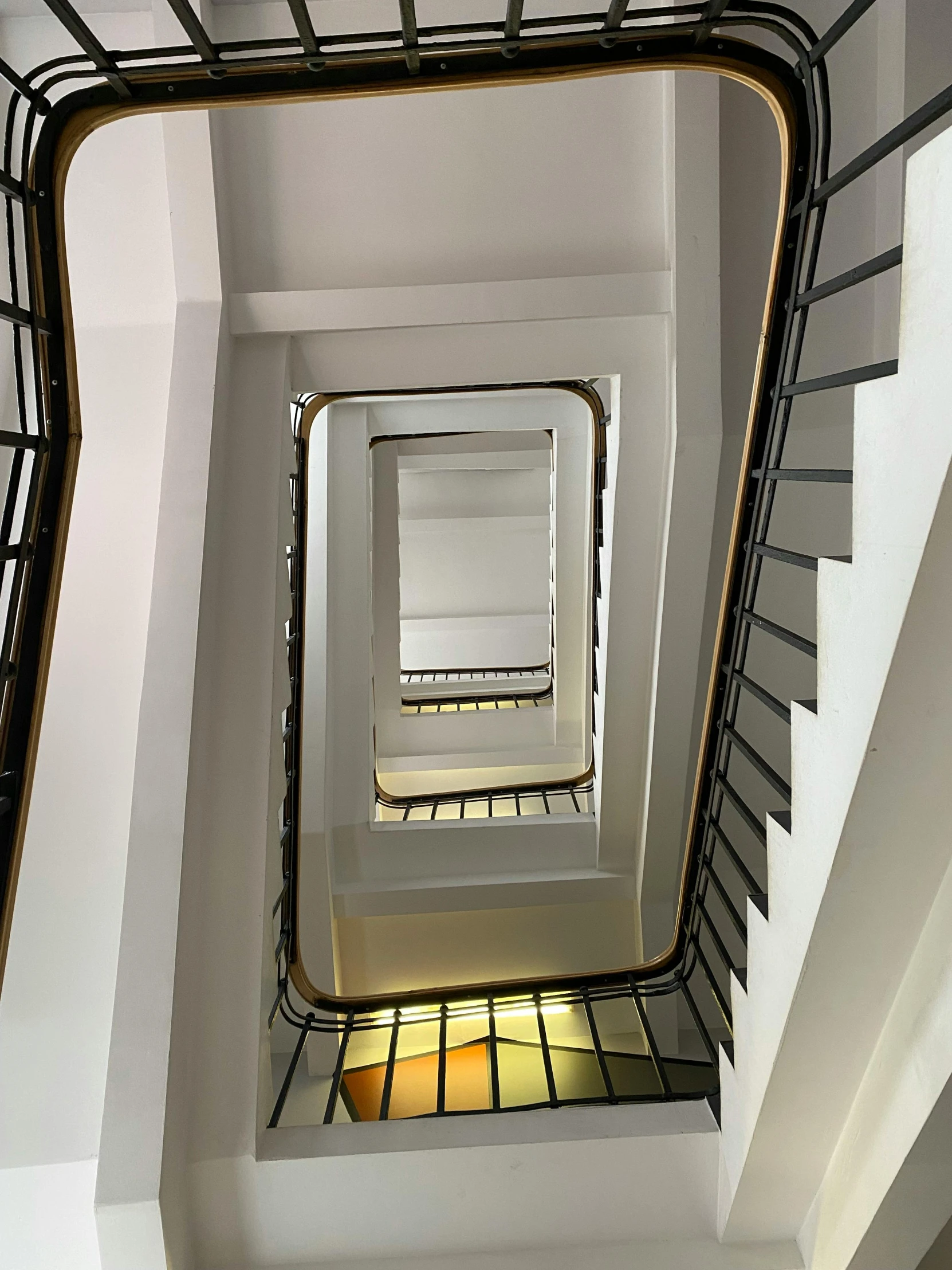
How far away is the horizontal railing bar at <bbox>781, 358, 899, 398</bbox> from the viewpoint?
119 centimetres

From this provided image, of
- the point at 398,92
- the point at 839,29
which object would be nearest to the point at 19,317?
the point at 398,92

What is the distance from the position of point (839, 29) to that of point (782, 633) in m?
0.97

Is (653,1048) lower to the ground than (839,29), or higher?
lower

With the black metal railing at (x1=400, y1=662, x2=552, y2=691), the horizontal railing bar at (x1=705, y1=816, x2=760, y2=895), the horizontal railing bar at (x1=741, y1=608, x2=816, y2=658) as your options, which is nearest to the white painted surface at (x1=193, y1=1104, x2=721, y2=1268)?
the horizontal railing bar at (x1=705, y1=816, x2=760, y2=895)

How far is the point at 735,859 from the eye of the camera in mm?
2021

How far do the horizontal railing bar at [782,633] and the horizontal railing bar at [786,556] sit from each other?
13 cm

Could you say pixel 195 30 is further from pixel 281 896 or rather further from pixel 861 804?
pixel 281 896

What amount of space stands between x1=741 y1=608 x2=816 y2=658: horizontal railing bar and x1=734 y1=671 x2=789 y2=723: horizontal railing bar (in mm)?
114

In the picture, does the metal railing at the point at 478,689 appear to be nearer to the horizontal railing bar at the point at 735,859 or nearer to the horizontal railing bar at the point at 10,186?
the horizontal railing bar at the point at 735,859

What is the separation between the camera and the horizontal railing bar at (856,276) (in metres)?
1.13

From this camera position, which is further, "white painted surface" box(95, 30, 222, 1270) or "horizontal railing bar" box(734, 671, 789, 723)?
"white painted surface" box(95, 30, 222, 1270)

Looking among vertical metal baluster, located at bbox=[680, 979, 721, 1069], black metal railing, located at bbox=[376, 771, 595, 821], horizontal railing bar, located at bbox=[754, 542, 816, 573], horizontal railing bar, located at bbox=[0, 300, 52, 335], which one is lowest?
black metal railing, located at bbox=[376, 771, 595, 821]

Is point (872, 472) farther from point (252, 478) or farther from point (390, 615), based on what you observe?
point (390, 615)

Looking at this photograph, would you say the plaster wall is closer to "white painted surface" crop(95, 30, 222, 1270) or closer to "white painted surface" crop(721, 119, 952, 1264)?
"white painted surface" crop(95, 30, 222, 1270)
